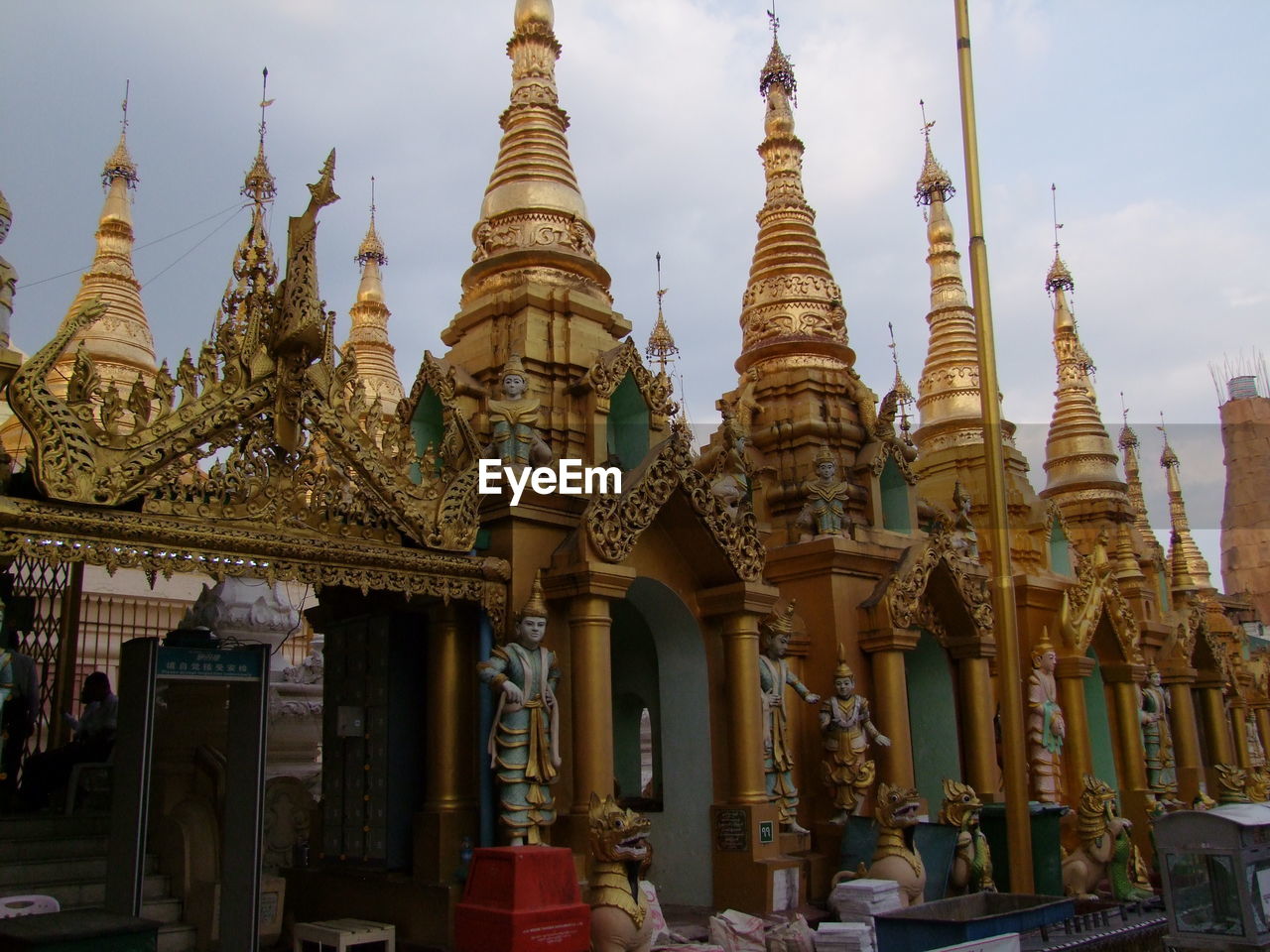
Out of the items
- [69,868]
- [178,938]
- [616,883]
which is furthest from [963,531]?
[69,868]

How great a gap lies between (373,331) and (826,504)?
17.0 m

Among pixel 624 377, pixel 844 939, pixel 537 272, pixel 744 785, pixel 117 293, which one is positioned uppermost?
pixel 117 293

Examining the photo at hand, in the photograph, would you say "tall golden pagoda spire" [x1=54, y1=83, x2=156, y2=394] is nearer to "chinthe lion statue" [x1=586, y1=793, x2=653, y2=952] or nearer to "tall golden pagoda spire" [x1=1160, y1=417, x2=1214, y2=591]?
"chinthe lion statue" [x1=586, y1=793, x2=653, y2=952]

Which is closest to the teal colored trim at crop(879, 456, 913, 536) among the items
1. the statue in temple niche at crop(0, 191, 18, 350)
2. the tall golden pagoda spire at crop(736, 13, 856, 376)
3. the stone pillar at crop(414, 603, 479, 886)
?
the tall golden pagoda spire at crop(736, 13, 856, 376)

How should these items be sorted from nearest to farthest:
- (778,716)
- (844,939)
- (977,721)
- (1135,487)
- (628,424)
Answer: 1. (844,939)
2. (778,716)
3. (628,424)
4. (977,721)
5. (1135,487)

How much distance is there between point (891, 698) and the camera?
13.2m

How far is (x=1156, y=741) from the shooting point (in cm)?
1870

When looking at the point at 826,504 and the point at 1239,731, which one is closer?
the point at 826,504

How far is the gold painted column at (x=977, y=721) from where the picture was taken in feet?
47.3

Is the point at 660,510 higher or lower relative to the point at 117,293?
lower

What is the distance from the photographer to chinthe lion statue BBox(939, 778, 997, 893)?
11.7m

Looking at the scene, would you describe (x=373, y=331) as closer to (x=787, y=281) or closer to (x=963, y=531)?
(x=787, y=281)

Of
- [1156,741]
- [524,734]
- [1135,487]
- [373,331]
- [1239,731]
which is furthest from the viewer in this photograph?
[1135,487]

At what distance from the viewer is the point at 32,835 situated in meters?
10.1
